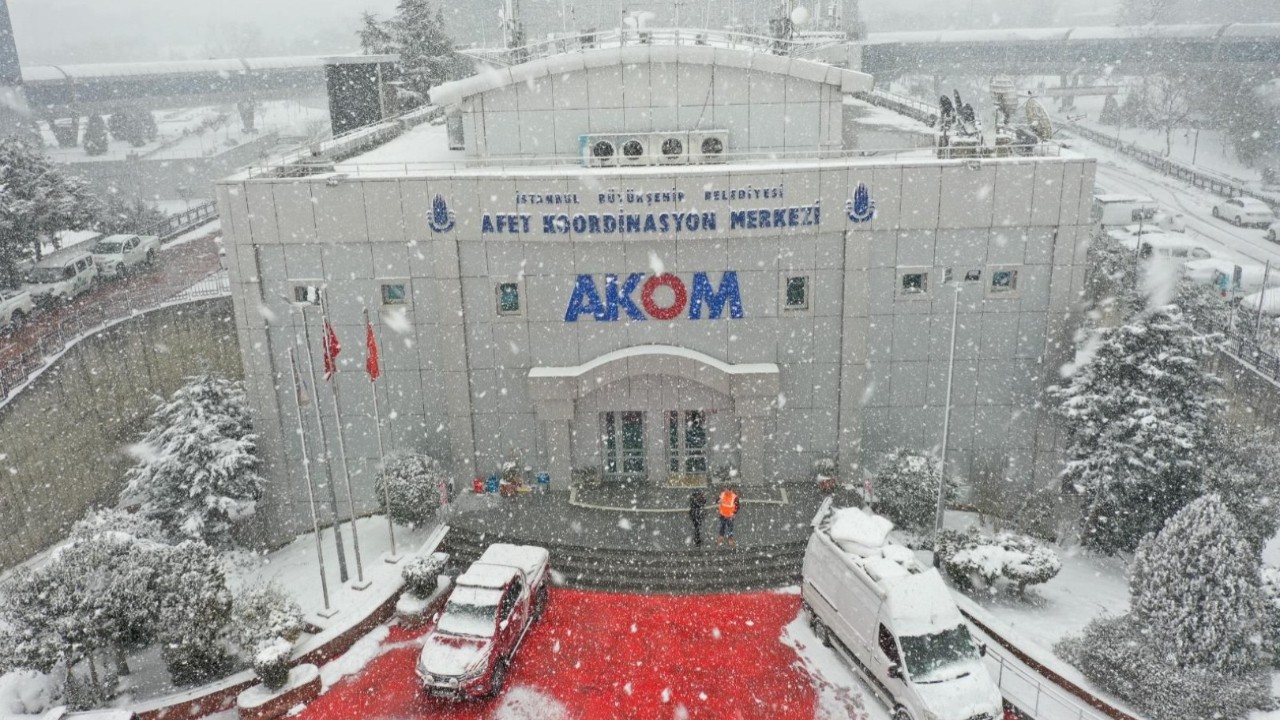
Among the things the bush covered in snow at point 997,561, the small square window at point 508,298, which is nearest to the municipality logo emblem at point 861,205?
the bush covered in snow at point 997,561

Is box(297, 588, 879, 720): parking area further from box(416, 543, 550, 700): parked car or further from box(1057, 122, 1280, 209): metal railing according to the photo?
box(1057, 122, 1280, 209): metal railing

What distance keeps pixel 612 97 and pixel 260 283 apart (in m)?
12.0

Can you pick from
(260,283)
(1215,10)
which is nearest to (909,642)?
(260,283)

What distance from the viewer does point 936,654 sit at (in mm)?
15227

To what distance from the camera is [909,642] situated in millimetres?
15219

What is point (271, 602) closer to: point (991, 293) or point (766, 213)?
point (766, 213)

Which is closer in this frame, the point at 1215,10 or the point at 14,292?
the point at 14,292

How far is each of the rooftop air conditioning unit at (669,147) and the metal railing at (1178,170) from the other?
47182mm

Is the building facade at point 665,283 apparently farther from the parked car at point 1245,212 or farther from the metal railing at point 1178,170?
the metal railing at point 1178,170

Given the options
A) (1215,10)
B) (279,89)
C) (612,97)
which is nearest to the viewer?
(612,97)

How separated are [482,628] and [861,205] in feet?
49.7

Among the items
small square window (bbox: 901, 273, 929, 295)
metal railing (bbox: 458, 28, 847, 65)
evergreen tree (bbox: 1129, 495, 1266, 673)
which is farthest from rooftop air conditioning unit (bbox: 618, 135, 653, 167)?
evergreen tree (bbox: 1129, 495, 1266, 673)

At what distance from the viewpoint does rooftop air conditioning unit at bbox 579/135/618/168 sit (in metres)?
25.3

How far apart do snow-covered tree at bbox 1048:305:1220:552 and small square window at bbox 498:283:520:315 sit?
1602 centimetres
